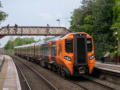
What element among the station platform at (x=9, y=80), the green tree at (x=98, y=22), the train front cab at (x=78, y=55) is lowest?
the station platform at (x=9, y=80)

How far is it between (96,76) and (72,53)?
280cm

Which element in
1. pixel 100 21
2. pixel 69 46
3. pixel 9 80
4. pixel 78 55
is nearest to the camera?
pixel 78 55

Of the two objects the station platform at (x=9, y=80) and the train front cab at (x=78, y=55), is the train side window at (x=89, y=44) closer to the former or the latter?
the train front cab at (x=78, y=55)

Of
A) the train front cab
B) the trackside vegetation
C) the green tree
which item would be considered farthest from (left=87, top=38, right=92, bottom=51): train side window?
the green tree

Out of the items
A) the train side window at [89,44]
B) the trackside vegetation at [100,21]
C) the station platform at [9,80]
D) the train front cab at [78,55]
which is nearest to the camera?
the station platform at [9,80]

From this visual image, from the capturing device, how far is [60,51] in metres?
14.4

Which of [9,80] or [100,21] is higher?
[100,21]

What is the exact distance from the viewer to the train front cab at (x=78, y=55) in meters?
13.4

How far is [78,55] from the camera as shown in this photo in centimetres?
1348

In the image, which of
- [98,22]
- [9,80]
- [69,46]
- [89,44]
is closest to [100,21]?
[98,22]

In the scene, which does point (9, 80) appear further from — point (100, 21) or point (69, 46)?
point (100, 21)

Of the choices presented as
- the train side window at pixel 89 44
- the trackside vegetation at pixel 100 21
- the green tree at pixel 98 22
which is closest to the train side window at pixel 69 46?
the train side window at pixel 89 44

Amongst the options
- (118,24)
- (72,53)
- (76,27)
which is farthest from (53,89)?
(76,27)

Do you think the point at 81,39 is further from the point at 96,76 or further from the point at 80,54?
the point at 96,76
